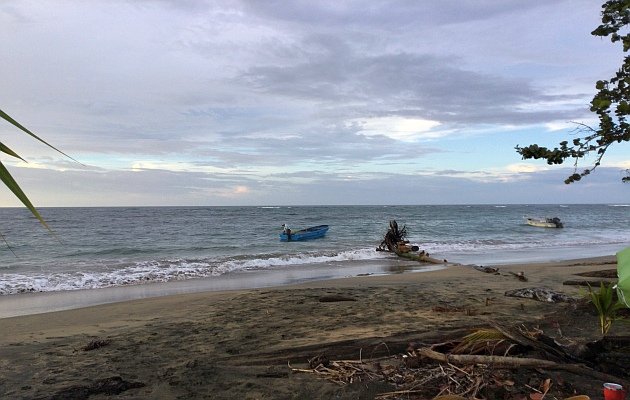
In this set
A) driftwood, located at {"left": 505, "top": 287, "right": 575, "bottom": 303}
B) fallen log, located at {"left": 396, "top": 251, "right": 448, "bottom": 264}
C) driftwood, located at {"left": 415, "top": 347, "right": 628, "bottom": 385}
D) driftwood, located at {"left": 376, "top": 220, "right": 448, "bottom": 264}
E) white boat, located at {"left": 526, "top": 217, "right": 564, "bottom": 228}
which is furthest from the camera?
white boat, located at {"left": 526, "top": 217, "right": 564, "bottom": 228}

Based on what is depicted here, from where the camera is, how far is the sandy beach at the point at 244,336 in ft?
14.8

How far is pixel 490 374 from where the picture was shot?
160 inches

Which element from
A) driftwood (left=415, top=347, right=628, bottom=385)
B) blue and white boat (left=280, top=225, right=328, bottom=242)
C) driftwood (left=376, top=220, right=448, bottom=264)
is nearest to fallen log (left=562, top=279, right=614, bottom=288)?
driftwood (left=376, top=220, right=448, bottom=264)

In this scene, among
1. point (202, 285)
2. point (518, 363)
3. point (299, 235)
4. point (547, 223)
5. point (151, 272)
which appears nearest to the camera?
point (518, 363)

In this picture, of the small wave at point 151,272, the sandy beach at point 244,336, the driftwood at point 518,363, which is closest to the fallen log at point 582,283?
the sandy beach at point 244,336

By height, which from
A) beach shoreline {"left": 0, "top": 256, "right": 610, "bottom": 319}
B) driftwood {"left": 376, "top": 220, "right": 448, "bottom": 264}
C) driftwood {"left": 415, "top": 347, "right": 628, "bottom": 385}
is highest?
driftwood {"left": 415, "top": 347, "right": 628, "bottom": 385}

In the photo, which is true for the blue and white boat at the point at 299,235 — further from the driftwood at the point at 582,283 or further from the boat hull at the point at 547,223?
the boat hull at the point at 547,223

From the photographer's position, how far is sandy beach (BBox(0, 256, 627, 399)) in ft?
14.8

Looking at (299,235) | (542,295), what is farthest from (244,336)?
(299,235)

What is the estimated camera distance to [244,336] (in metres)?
6.42

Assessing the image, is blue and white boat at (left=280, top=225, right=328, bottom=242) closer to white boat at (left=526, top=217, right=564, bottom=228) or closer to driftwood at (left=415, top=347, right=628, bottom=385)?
white boat at (left=526, top=217, right=564, bottom=228)

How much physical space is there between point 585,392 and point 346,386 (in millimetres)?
2038

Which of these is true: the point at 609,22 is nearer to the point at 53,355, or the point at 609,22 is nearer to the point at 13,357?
the point at 53,355

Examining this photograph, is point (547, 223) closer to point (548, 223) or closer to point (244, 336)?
point (548, 223)
